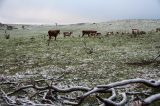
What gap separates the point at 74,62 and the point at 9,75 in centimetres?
574

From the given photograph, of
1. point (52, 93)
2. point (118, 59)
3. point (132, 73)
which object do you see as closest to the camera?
point (52, 93)

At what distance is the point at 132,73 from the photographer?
778 inches

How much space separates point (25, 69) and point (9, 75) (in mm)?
2113

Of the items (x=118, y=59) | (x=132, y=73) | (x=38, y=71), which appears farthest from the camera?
(x=118, y=59)

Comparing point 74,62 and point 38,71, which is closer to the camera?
point 38,71

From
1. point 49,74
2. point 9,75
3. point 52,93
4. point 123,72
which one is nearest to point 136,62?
point 123,72

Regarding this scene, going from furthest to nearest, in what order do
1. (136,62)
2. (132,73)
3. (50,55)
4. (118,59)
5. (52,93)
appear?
(50,55) < (118,59) < (136,62) < (132,73) < (52,93)

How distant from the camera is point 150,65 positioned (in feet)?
73.4

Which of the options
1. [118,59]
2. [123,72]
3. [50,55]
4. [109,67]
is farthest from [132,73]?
[50,55]

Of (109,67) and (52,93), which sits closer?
(52,93)

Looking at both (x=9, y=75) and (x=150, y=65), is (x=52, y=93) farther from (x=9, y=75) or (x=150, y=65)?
(x=150, y=65)

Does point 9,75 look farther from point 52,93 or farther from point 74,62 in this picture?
point 52,93

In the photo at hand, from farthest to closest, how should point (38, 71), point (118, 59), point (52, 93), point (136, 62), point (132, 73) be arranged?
point (118, 59)
point (136, 62)
point (38, 71)
point (132, 73)
point (52, 93)

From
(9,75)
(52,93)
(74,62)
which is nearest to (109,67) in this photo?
(74,62)
